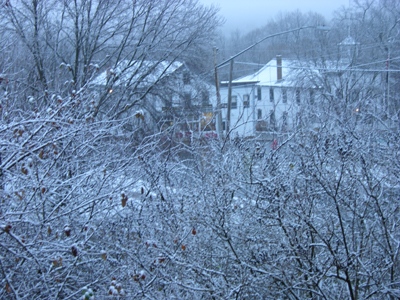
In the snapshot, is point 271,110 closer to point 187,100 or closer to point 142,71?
point 142,71

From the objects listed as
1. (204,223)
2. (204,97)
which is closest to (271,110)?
(204,223)

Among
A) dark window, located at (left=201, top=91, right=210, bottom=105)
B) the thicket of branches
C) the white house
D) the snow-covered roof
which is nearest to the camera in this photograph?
the thicket of branches

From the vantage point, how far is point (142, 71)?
13.2 metres

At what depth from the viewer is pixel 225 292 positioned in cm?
404

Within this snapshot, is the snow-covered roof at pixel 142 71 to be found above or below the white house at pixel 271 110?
above

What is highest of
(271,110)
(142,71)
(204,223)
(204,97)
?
(142,71)

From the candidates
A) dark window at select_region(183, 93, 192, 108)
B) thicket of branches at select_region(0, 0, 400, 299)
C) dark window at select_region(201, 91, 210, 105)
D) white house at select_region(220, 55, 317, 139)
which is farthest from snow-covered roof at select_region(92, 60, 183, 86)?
thicket of branches at select_region(0, 0, 400, 299)

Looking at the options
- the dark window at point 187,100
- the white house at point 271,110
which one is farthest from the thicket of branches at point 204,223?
the dark window at point 187,100

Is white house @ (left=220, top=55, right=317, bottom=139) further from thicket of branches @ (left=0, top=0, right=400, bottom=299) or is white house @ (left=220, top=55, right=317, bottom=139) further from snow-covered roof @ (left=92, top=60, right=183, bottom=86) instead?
snow-covered roof @ (left=92, top=60, right=183, bottom=86)

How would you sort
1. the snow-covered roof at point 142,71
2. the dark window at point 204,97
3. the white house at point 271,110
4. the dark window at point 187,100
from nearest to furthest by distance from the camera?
the white house at point 271,110, the snow-covered roof at point 142,71, the dark window at point 187,100, the dark window at point 204,97

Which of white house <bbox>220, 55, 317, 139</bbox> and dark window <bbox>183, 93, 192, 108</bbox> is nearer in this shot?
white house <bbox>220, 55, 317, 139</bbox>

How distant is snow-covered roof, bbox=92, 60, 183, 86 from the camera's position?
12758mm

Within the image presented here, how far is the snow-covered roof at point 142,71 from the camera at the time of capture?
41.9ft

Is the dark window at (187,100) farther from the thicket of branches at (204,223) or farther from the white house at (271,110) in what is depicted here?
the thicket of branches at (204,223)
